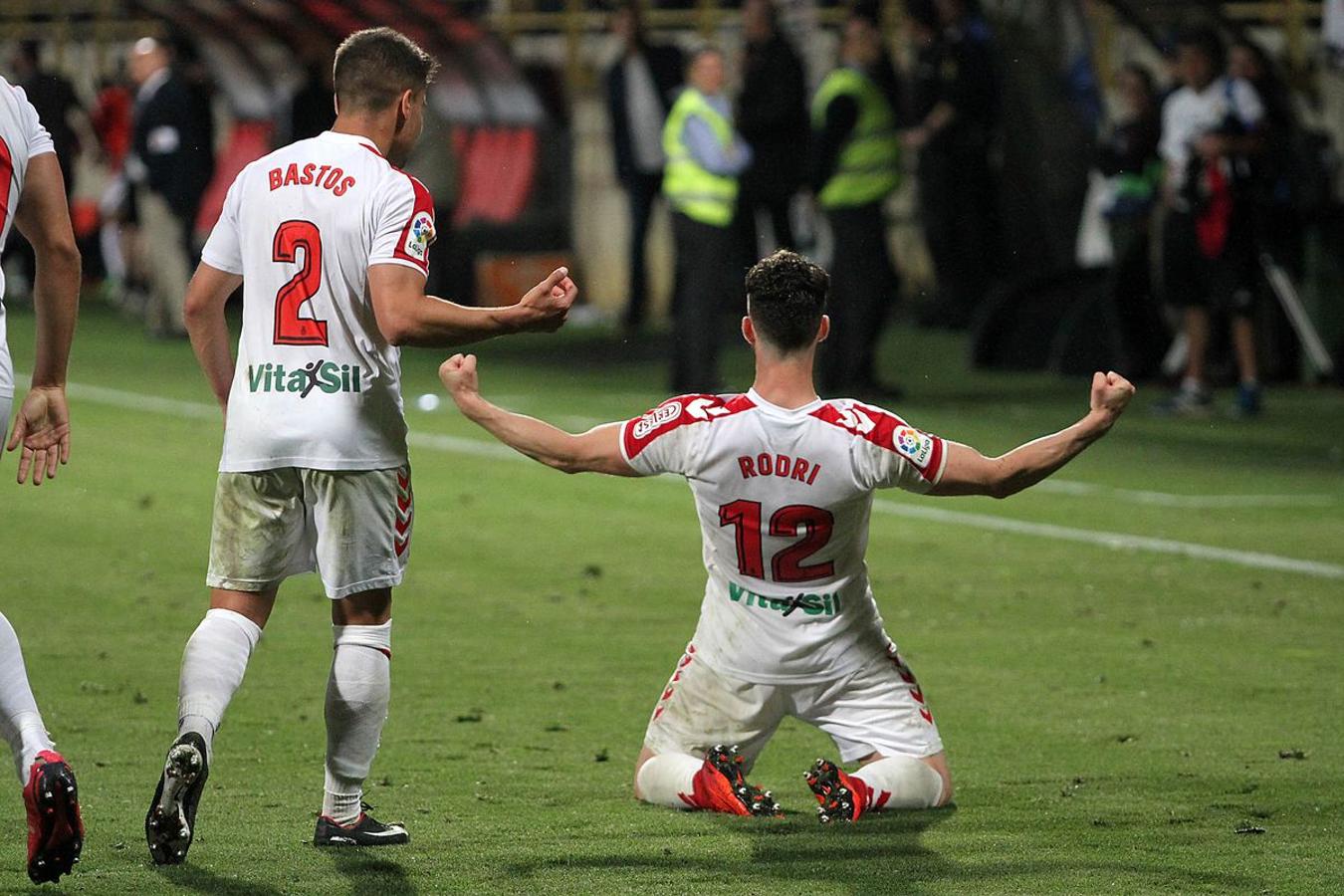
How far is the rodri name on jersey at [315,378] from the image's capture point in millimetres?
5418

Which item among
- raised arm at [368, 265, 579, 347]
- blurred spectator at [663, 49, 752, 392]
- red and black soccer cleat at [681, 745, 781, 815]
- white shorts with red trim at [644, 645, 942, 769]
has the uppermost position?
blurred spectator at [663, 49, 752, 392]

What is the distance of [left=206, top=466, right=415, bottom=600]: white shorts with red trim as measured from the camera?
213 inches

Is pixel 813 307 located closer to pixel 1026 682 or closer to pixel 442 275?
pixel 1026 682

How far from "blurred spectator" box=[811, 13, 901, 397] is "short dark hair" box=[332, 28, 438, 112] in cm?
1022

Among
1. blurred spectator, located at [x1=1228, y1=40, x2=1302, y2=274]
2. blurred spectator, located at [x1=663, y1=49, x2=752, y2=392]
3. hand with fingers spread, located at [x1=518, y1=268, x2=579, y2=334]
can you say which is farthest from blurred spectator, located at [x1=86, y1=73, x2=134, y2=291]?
hand with fingers spread, located at [x1=518, y1=268, x2=579, y2=334]

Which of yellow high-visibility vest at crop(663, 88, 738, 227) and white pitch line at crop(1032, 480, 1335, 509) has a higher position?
yellow high-visibility vest at crop(663, 88, 738, 227)

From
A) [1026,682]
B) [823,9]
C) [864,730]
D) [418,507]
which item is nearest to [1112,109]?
[823,9]

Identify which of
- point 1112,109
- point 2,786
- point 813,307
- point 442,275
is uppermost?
point 1112,109

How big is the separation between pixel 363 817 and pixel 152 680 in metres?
2.28

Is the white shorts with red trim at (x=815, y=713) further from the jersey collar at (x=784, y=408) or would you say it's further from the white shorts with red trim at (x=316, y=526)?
the white shorts with red trim at (x=316, y=526)

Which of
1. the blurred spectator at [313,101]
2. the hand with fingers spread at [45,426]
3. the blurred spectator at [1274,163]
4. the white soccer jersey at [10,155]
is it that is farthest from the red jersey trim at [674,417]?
the blurred spectator at [313,101]

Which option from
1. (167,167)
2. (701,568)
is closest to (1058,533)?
(701,568)

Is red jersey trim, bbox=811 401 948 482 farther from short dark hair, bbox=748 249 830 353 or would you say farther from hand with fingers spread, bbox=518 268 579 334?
hand with fingers spread, bbox=518 268 579 334

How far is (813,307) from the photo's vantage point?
5754 mm
